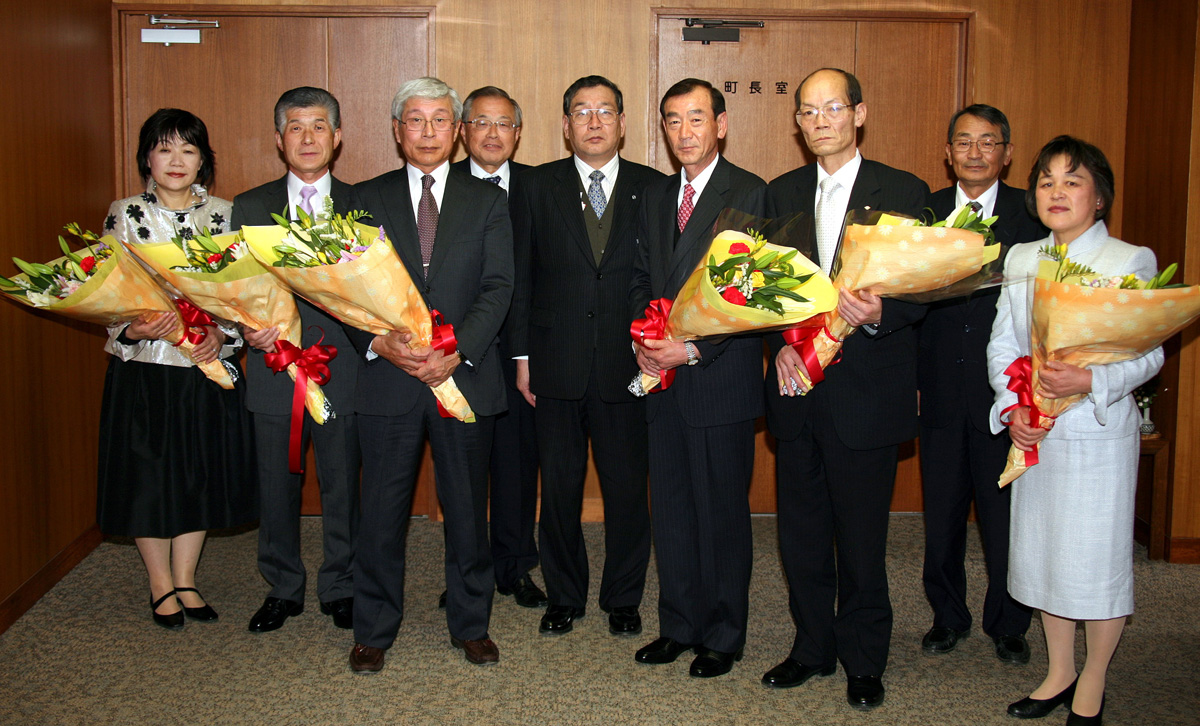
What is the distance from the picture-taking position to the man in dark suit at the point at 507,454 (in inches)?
152

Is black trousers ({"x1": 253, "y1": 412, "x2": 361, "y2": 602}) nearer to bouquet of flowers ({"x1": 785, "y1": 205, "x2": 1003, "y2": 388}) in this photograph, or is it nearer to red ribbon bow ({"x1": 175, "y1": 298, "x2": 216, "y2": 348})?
red ribbon bow ({"x1": 175, "y1": 298, "x2": 216, "y2": 348})

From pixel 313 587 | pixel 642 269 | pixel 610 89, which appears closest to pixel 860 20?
pixel 610 89

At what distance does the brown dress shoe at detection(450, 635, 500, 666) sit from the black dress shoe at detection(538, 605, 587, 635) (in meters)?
0.28

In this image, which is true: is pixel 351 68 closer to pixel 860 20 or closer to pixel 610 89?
pixel 610 89

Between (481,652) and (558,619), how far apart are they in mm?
376

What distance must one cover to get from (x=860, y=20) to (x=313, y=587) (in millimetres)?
3991

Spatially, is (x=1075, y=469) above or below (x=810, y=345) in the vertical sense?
below

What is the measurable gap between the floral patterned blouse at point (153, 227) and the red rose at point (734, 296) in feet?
6.51

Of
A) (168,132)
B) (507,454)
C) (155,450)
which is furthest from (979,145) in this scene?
(155,450)

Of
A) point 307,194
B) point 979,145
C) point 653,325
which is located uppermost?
point 979,145

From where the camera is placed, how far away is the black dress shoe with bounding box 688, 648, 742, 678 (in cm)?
312

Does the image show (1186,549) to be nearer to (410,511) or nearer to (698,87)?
(698,87)

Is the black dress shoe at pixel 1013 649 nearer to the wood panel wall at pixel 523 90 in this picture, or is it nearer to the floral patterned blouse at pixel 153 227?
the wood panel wall at pixel 523 90

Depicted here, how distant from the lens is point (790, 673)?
3.06 meters
